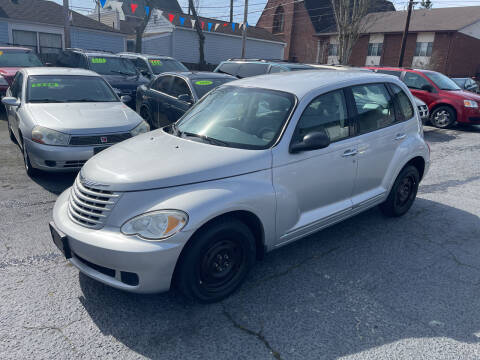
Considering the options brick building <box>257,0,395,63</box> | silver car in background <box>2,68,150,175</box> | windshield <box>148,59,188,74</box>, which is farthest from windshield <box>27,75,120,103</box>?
brick building <box>257,0,395,63</box>

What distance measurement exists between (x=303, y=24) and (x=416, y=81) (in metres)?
33.9

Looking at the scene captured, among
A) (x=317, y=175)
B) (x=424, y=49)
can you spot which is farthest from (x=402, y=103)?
(x=424, y=49)

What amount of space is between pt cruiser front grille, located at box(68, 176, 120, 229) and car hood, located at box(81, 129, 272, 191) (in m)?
0.07

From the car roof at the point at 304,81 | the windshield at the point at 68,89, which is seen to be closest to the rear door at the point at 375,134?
the car roof at the point at 304,81

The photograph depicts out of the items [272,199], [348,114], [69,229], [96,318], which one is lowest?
[96,318]

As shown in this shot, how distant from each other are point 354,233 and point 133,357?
294 centimetres

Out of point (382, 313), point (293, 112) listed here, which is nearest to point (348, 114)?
point (293, 112)

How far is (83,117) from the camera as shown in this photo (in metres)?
6.18

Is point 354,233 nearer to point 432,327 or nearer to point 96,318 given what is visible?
point 432,327

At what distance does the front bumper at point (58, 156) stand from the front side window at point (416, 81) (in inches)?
427

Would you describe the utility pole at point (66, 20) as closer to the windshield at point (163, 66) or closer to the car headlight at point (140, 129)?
the windshield at point (163, 66)

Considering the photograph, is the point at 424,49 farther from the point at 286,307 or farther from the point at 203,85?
the point at 286,307

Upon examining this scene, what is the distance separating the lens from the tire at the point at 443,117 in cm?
1219

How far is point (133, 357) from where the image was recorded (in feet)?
8.68
